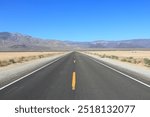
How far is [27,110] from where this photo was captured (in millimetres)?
7344

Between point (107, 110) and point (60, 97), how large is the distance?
226 centimetres

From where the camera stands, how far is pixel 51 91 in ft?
34.4

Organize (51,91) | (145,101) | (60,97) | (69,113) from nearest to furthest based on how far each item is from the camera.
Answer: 1. (69,113)
2. (145,101)
3. (60,97)
4. (51,91)

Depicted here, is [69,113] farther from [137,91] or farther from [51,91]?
[137,91]

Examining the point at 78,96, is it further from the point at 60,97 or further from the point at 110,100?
the point at 110,100

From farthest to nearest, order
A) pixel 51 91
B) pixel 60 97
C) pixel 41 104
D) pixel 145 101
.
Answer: pixel 51 91 < pixel 60 97 < pixel 145 101 < pixel 41 104

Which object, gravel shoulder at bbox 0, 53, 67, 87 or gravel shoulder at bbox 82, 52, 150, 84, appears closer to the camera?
gravel shoulder at bbox 0, 53, 67, 87

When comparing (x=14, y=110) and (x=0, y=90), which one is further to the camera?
(x=0, y=90)

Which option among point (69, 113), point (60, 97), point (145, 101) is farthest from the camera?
point (60, 97)

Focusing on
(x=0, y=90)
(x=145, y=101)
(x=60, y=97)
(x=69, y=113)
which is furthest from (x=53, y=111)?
(x=0, y=90)

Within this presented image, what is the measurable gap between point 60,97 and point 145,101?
2.89 meters

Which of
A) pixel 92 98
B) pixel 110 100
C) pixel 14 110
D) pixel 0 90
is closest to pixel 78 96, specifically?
pixel 92 98

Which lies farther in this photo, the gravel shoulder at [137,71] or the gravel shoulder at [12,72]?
the gravel shoulder at [137,71]

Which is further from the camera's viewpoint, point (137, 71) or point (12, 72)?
point (137, 71)
